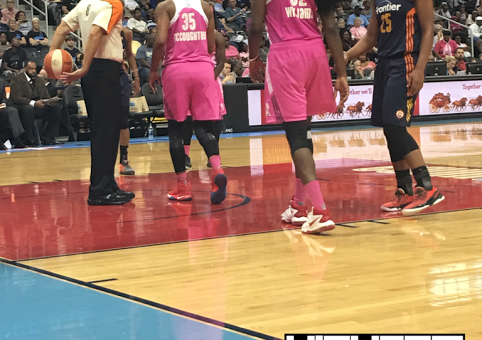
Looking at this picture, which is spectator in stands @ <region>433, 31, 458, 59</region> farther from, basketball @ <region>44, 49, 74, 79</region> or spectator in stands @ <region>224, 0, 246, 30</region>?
basketball @ <region>44, 49, 74, 79</region>

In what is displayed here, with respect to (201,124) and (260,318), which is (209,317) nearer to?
(260,318)

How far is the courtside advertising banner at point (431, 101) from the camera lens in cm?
1764

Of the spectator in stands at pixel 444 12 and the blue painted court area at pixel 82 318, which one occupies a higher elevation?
the spectator in stands at pixel 444 12

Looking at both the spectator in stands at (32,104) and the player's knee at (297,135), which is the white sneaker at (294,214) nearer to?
the player's knee at (297,135)

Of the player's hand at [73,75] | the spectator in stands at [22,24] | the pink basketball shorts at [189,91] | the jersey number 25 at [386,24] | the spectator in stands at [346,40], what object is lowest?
the pink basketball shorts at [189,91]

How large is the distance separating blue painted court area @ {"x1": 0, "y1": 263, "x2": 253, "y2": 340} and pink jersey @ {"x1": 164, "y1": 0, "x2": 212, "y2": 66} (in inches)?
131

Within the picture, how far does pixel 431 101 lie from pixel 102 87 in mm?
13209

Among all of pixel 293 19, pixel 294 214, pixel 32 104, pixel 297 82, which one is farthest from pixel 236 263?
pixel 32 104

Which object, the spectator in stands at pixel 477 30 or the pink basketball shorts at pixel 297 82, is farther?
the spectator in stands at pixel 477 30

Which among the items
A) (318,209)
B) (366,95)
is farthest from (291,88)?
(366,95)

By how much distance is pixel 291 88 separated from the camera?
5.35 metres

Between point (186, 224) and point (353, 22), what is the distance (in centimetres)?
1856

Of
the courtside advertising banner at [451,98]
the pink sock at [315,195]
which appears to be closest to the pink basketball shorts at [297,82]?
the pink sock at [315,195]

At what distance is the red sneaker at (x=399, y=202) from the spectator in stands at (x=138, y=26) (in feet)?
47.5
